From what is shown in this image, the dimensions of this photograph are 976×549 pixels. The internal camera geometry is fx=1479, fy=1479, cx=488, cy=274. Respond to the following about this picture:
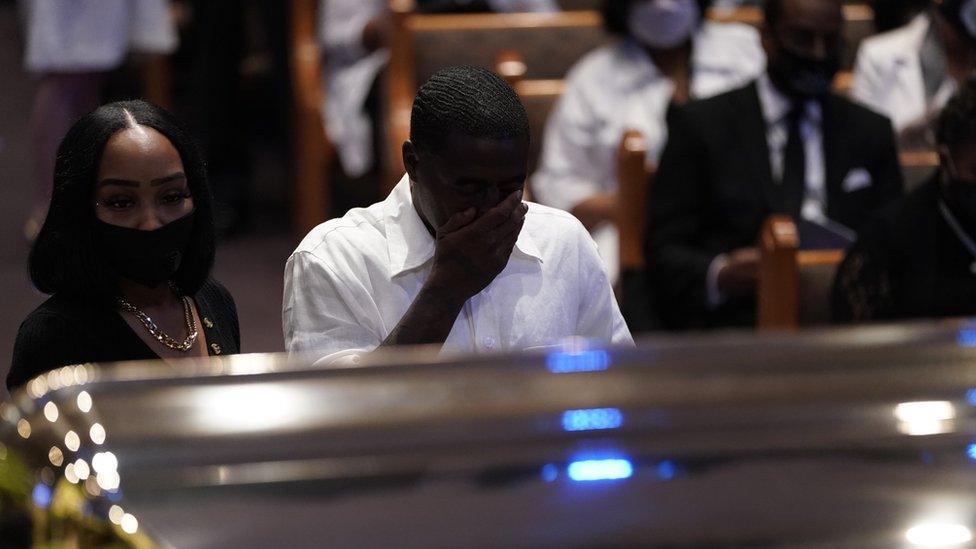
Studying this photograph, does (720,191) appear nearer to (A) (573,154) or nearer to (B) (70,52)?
(A) (573,154)

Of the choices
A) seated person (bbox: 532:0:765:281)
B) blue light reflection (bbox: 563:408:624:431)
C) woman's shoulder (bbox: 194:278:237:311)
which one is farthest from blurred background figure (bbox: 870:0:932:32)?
blue light reflection (bbox: 563:408:624:431)

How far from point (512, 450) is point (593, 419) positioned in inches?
1.9

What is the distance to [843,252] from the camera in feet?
12.1

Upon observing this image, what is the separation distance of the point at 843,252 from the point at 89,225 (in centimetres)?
214

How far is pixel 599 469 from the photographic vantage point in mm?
748

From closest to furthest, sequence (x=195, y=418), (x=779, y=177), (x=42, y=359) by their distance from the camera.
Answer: (x=195, y=418) < (x=42, y=359) < (x=779, y=177)

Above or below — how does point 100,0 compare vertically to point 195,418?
above

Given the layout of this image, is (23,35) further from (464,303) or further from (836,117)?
(464,303)

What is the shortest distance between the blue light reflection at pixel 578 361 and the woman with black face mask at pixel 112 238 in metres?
1.33

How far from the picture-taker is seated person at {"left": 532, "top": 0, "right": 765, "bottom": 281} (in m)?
4.67

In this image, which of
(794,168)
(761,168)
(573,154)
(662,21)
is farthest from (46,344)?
(662,21)

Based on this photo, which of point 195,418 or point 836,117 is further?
point 836,117

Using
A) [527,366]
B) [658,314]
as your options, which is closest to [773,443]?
[527,366]

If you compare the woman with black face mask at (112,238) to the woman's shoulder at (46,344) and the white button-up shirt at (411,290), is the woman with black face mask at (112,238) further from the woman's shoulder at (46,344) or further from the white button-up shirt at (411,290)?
the white button-up shirt at (411,290)
